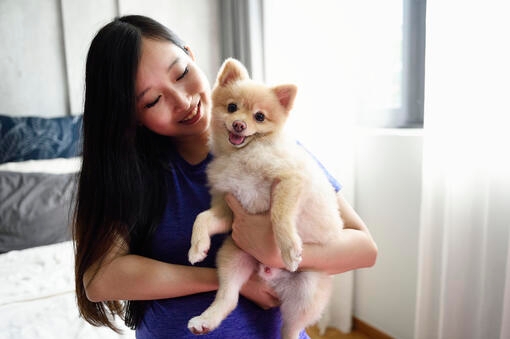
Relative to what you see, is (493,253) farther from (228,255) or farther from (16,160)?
(16,160)

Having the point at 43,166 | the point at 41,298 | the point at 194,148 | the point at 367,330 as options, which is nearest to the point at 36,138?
the point at 43,166

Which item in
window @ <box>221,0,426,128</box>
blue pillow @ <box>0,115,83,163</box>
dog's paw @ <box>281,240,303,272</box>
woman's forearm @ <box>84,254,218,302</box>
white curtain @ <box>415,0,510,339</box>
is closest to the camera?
dog's paw @ <box>281,240,303,272</box>

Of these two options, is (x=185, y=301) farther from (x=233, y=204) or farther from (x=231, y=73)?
(x=231, y=73)

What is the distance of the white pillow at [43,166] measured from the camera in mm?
2271

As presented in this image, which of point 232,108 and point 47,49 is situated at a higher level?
point 47,49

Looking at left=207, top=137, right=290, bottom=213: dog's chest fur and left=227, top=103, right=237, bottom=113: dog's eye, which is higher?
left=227, top=103, right=237, bottom=113: dog's eye

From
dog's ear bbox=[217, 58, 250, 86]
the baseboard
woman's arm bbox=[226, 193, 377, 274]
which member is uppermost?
dog's ear bbox=[217, 58, 250, 86]

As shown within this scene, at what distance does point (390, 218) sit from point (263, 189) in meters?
1.26

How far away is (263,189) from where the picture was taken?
0.89 metres

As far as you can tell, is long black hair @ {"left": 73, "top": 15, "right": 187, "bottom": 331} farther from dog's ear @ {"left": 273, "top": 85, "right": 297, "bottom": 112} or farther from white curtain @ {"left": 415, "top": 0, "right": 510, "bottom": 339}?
white curtain @ {"left": 415, "top": 0, "right": 510, "bottom": 339}

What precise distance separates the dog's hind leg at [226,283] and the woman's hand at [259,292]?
0.06 feet

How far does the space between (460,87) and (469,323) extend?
37.4 inches

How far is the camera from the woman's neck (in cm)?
113

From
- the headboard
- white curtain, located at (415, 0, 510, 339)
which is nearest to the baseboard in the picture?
white curtain, located at (415, 0, 510, 339)
